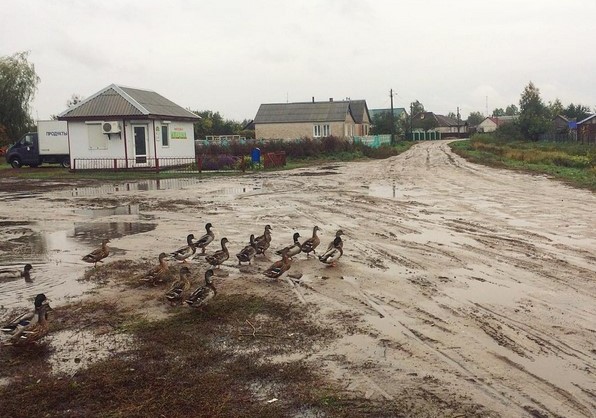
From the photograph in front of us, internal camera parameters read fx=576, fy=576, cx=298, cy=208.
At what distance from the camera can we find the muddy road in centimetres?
564

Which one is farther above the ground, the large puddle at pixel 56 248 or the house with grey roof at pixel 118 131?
the house with grey roof at pixel 118 131

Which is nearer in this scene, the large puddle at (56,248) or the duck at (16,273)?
the large puddle at (56,248)

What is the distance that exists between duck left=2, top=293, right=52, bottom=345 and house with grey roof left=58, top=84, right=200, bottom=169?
28.9 metres

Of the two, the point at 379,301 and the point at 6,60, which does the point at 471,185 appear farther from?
the point at 6,60

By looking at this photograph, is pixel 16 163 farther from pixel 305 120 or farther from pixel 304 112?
pixel 304 112

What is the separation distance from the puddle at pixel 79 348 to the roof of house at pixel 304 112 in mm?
63590

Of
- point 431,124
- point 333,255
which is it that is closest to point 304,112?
point 431,124

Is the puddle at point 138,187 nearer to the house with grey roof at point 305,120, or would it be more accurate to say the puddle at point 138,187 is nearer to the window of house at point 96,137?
the window of house at point 96,137

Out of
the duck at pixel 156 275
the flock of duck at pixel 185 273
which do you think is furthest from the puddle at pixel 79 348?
the duck at pixel 156 275

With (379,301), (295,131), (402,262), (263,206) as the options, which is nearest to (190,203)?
(263,206)

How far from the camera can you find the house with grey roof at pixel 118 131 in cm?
3516

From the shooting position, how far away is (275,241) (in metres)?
12.5

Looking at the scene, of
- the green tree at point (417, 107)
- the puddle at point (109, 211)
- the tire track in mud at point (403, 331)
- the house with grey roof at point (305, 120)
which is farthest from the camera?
the green tree at point (417, 107)

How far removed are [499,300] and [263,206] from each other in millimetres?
11280
